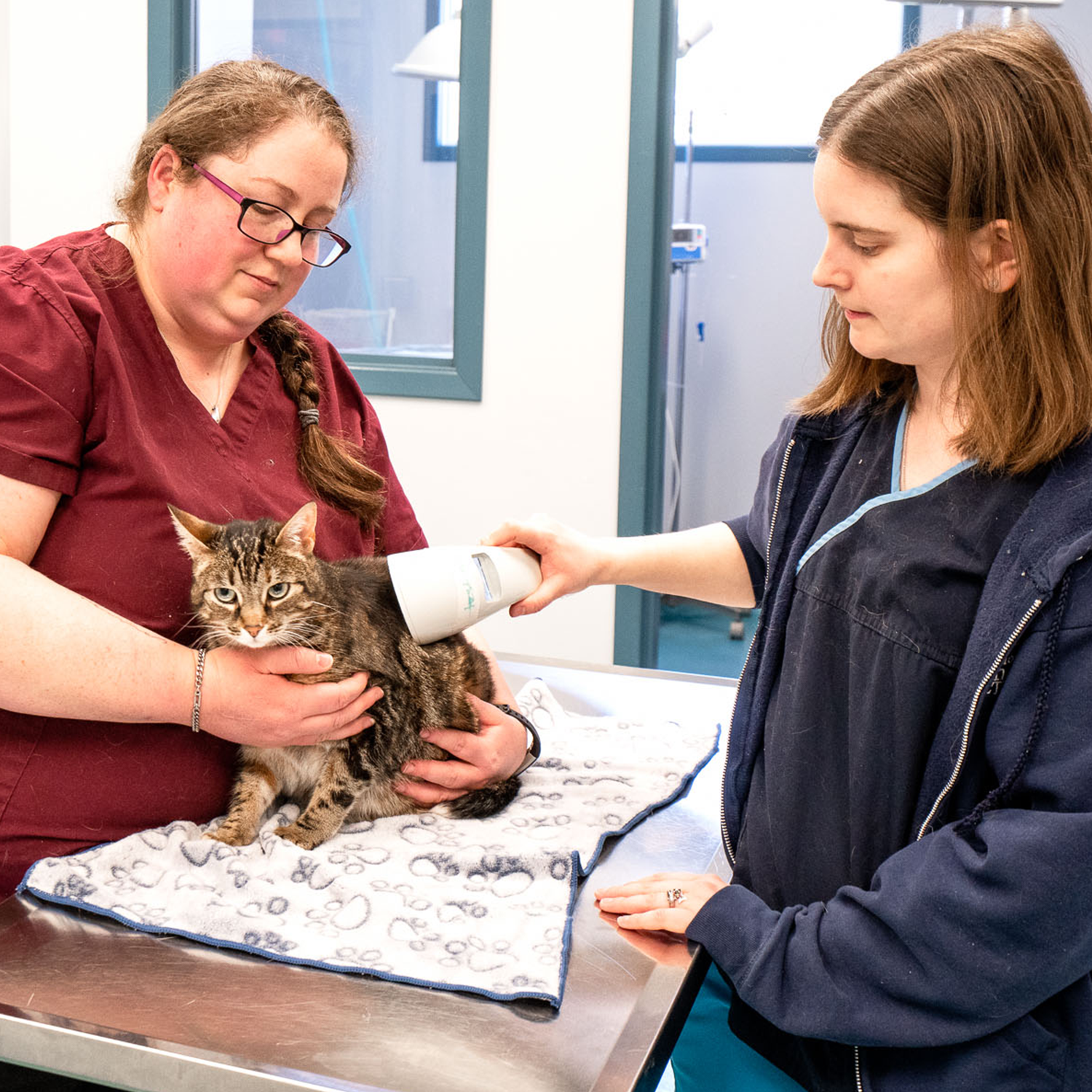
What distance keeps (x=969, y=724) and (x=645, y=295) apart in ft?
7.80

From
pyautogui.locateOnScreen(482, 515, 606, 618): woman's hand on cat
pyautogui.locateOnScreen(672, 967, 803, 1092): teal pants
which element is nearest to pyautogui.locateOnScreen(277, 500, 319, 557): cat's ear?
pyautogui.locateOnScreen(482, 515, 606, 618): woman's hand on cat

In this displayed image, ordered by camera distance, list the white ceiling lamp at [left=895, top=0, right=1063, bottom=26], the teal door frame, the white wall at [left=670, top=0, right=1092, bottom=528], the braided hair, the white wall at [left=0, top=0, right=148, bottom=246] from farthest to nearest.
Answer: the white wall at [left=670, top=0, right=1092, bottom=528] < the white wall at [left=0, top=0, right=148, bottom=246] < the teal door frame < the white ceiling lamp at [left=895, top=0, right=1063, bottom=26] < the braided hair

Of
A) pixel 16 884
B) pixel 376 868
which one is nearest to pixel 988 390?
pixel 376 868

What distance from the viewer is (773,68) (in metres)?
4.02

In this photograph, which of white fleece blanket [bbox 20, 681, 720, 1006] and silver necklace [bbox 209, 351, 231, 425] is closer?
white fleece blanket [bbox 20, 681, 720, 1006]

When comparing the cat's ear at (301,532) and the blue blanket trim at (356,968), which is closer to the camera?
the blue blanket trim at (356,968)

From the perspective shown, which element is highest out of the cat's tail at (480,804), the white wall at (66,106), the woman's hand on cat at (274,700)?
Answer: the white wall at (66,106)

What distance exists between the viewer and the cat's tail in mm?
1431

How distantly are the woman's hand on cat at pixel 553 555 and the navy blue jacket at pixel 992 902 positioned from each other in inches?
20.8

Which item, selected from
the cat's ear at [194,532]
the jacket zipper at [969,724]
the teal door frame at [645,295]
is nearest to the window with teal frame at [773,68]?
the teal door frame at [645,295]

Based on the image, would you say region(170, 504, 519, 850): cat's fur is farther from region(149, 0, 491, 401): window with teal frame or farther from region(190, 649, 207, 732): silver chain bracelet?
region(149, 0, 491, 401): window with teal frame

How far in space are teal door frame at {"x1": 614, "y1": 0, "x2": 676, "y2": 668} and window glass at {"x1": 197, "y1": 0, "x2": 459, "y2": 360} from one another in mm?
616

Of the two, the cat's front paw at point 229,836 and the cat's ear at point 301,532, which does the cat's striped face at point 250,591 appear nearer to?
the cat's ear at point 301,532

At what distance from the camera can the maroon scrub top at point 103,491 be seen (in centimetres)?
124
